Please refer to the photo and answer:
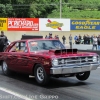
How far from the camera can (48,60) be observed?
355 inches

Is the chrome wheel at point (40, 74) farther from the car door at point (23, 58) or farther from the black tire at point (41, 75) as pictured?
the car door at point (23, 58)

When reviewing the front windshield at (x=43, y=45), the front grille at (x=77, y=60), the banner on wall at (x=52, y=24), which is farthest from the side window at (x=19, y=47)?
the banner on wall at (x=52, y=24)

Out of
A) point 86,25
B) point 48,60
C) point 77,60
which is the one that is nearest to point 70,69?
point 77,60

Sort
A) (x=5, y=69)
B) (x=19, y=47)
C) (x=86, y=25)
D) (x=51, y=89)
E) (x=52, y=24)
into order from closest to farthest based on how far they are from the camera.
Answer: (x=51, y=89)
(x=19, y=47)
(x=5, y=69)
(x=52, y=24)
(x=86, y=25)

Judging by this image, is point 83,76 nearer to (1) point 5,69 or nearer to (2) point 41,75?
(2) point 41,75

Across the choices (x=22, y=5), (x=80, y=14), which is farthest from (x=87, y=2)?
(x=22, y=5)

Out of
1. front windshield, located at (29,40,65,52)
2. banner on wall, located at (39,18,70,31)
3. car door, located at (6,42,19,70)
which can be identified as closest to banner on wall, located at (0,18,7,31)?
banner on wall, located at (39,18,70,31)

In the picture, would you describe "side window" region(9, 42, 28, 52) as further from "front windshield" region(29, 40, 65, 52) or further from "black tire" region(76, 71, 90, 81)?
"black tire" region(76, 71, 90, 81)

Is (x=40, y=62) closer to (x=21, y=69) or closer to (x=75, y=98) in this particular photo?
(x=21, y=69)

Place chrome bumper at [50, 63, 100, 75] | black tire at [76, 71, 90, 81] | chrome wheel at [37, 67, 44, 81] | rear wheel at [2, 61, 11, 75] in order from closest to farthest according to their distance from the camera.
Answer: chrome bumper at [50, 63, 100, 75]
chrome wheel at [37, 67, 44, 81]
black tire at [76, 71, 90, 81]
rear wheel at [2, 61, 11, 75]

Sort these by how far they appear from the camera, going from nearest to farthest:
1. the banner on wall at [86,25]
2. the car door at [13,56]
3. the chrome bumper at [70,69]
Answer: the chrome bumper at [70,69]
the car door at [13,56]
the banner on wall at [86,25]

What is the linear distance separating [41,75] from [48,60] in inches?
28.8

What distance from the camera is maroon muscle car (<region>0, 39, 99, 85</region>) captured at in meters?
9.10

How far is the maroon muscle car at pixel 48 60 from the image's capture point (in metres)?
9.10
